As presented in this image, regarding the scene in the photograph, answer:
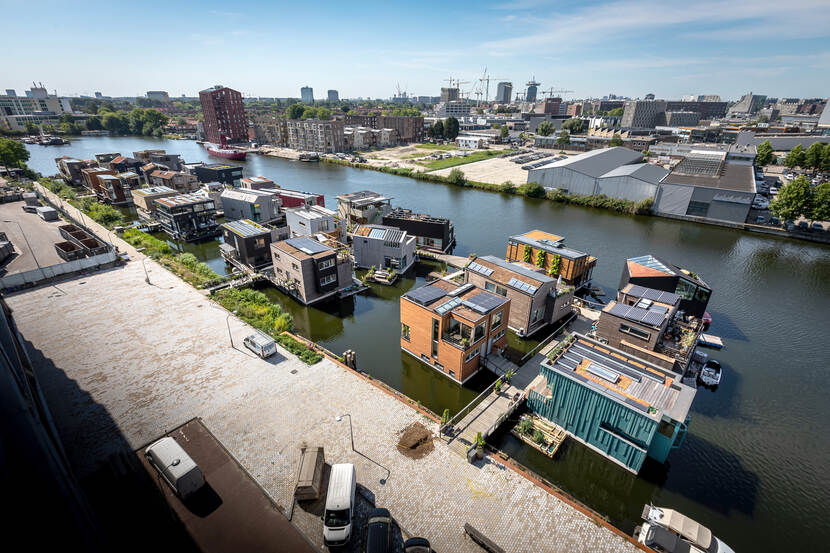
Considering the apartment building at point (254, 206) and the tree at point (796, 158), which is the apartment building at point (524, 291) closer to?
the apartment building at point (254, 206)

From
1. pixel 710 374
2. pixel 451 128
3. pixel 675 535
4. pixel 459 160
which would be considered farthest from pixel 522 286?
pixel 451 128

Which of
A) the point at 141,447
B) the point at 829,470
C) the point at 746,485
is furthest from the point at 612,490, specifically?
the point at 141,447

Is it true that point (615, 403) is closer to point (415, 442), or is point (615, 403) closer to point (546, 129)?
point (415, 442)

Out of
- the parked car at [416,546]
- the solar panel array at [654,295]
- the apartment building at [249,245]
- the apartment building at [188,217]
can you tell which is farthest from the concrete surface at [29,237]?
the solar panel array at [654,295]

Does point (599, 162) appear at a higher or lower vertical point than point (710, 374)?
higher

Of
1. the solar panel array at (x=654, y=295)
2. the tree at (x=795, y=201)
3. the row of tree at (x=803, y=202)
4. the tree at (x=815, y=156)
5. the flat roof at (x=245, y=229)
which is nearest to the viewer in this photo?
the solar panel array at (x=654, y=295)

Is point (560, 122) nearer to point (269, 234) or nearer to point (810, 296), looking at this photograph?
point (810, 296)
